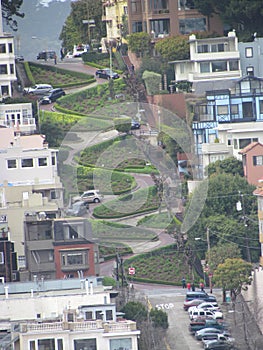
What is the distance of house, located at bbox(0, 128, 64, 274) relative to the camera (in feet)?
225

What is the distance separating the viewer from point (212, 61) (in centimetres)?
8294

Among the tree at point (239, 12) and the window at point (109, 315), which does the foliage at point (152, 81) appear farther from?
the window at point (109, 315)

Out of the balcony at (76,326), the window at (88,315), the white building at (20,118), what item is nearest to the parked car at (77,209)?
the white building at (20,118)

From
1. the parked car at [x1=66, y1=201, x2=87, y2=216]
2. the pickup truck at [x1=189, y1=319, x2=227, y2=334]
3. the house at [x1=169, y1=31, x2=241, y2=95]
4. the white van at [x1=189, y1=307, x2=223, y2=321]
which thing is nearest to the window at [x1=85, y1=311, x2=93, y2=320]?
the pickup truck at [x1=189, y1=319, x2=227, y2=334]

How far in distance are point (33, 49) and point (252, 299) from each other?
6508 cm

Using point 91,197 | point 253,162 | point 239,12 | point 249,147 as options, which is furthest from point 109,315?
point 239,12

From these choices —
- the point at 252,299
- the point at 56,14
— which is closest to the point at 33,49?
the point at 56,14

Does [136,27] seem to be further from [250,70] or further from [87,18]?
[87,18]

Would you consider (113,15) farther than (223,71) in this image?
Yes

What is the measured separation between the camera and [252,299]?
60562mm

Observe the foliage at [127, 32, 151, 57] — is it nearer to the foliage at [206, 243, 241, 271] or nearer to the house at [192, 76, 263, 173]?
the house at [192, 76, 263, 173]

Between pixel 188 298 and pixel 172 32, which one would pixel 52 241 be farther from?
A: pixel 172 32

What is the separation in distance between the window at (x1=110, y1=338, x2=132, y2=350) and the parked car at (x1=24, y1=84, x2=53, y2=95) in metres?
37.3

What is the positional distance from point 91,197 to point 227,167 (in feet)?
15.0
